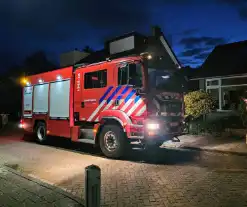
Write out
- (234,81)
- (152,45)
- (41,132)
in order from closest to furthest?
1. (41,132)
2. (234,81)
3. (152,45)

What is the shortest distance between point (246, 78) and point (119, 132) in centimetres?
1044

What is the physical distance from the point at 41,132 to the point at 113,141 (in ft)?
16.4

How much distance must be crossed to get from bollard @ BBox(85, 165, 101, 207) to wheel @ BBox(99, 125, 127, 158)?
4106mm

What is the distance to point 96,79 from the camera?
9.02 meters

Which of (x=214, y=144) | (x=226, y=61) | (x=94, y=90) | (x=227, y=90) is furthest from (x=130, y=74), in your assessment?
(x=226, y=61)

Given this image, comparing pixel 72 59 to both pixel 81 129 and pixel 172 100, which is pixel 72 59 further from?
pixel 172 100

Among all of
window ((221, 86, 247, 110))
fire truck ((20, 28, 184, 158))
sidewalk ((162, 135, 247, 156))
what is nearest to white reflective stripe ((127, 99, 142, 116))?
fire truck ((20, 28, 184, 158))

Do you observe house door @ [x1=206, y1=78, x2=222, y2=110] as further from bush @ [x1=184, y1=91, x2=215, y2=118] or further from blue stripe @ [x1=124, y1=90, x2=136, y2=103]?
blue stripe @ [x1=124, y1=90, x2=136, y2=103]

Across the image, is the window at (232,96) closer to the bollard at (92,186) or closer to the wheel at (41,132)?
the wheel at (41,132)

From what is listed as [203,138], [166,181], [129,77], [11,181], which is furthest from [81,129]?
[203,138]

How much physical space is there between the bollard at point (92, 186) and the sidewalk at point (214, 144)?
6.46 m

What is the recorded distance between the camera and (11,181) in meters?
5.98

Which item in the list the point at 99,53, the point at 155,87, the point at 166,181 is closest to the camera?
the point at 166,181

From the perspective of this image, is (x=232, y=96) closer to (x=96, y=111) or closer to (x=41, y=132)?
(x=96, y=111)
